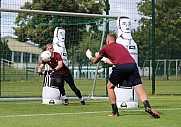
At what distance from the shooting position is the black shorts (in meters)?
11.8

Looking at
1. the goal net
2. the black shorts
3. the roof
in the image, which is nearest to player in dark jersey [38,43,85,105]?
the black shorts

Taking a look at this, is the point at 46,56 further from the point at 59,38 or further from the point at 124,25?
the point at 124,25

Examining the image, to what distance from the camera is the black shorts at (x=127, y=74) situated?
11.8 meters

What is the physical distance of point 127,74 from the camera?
11883 millimetres

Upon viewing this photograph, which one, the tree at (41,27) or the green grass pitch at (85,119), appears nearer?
the green grass pitch at (85,119)

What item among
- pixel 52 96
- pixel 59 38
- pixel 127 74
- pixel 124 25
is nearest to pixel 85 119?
pixel 127 74

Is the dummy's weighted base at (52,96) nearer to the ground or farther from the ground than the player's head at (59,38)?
nearer to the ground

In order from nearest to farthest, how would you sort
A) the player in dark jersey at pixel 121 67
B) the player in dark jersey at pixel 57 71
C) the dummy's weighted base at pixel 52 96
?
the player in dark jersey at pixel 121 67
the player in dark jersey at pixel 57 71
the dummy's weighted base at pixel 52 96

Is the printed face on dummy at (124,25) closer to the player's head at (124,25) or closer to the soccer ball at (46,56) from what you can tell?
the player's head at (124,25)

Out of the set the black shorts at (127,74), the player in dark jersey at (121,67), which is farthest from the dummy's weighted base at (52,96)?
the black shorts at (127,74)

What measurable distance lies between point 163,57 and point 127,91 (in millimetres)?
22948

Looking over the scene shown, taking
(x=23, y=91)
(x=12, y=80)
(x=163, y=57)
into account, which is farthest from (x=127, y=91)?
(x=163, y=57)

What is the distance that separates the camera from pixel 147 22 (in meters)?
32.9

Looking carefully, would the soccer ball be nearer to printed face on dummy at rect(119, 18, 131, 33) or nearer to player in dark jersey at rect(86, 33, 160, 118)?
printed face on dummy at rect(119, 18, 131, 33)
